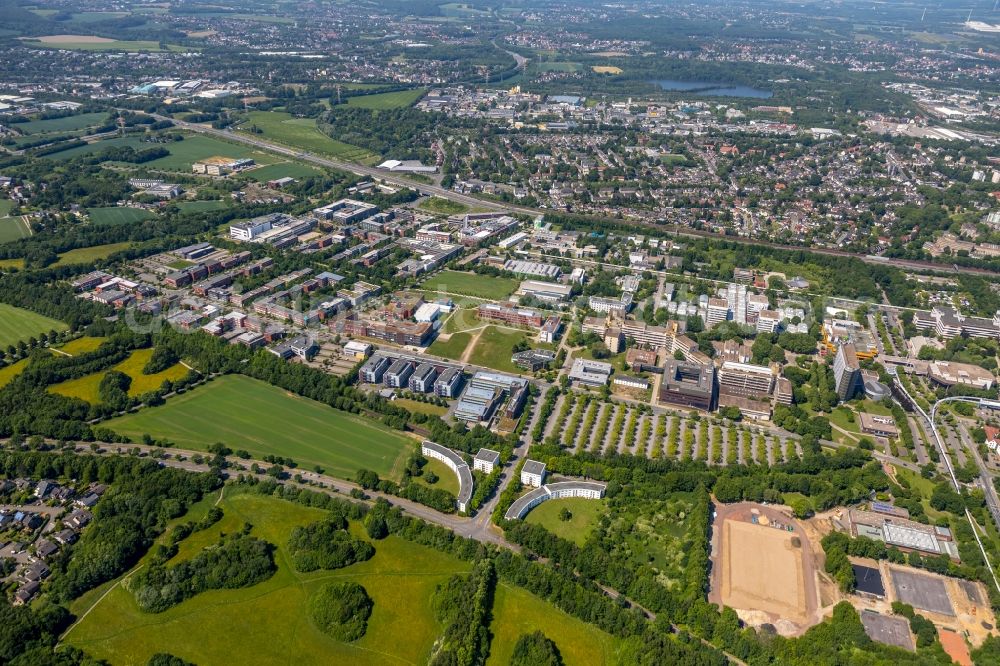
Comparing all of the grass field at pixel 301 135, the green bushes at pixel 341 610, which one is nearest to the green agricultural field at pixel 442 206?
the grass field at pixel 301 135

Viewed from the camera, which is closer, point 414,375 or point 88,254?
point 414,375

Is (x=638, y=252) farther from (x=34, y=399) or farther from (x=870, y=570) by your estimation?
(x=34, y=399)

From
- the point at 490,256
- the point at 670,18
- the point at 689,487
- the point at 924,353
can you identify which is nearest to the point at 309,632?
the point at 689,487

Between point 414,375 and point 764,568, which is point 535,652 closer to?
point 764,568

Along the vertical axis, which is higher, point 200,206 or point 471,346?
point 200,206

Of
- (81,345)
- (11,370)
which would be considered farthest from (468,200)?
(11,370)

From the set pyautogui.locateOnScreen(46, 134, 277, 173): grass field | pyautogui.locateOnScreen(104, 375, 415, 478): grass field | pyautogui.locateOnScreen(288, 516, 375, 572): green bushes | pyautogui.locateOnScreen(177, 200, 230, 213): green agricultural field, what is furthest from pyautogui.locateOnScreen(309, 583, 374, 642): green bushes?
pyautogui.locateOnScreen(46, 134, 277, 173): grass field

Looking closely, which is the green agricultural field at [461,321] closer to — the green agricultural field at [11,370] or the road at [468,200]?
the road at [468,200]

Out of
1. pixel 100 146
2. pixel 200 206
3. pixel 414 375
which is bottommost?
pixel 414 375
